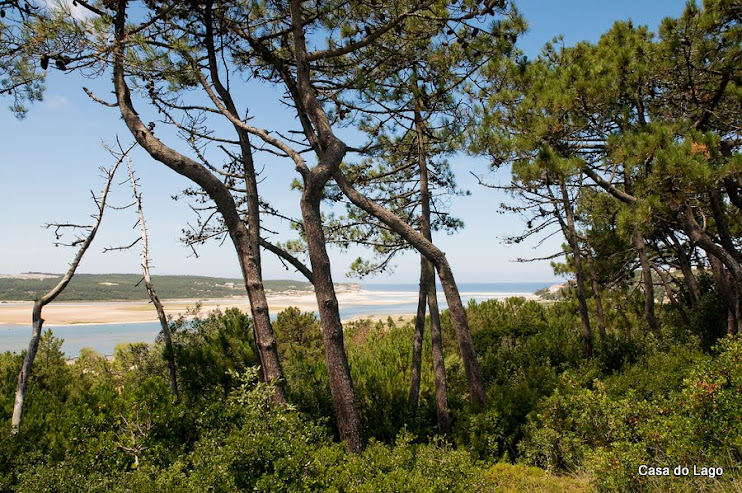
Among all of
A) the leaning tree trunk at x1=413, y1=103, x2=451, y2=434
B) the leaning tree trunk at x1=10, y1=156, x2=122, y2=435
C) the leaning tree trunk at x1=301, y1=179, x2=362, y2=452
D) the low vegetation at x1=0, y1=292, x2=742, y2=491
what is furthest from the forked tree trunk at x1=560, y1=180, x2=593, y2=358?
the leaning tree trunk at x1=10, y1=156, x2=122, y2=435

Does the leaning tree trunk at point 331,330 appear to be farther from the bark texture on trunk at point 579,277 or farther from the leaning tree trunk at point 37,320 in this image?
the bark texture on trunk at point 579,277

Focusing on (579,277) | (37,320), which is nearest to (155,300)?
(37,320)

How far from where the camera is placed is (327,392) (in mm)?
7277

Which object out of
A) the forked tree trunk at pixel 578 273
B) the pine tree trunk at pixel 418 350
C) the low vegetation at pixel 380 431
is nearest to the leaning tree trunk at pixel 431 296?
the pine tree trunk at pixel 418 350

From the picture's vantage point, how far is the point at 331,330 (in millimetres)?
5258

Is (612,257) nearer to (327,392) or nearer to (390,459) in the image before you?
(327,392)

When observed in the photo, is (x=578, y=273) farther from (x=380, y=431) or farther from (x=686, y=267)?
(x=380, y=431)

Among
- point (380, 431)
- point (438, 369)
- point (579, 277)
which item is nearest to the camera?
point (380, 431)

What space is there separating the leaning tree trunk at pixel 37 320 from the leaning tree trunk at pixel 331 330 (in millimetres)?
3702

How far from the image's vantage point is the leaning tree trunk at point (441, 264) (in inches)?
236

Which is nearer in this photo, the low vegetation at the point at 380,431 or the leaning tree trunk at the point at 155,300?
the low vegetation at the point at 380,431

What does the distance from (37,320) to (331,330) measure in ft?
14.4

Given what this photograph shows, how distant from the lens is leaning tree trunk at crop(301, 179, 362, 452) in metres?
5.13

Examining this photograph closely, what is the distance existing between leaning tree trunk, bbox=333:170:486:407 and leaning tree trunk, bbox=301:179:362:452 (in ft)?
1.94
